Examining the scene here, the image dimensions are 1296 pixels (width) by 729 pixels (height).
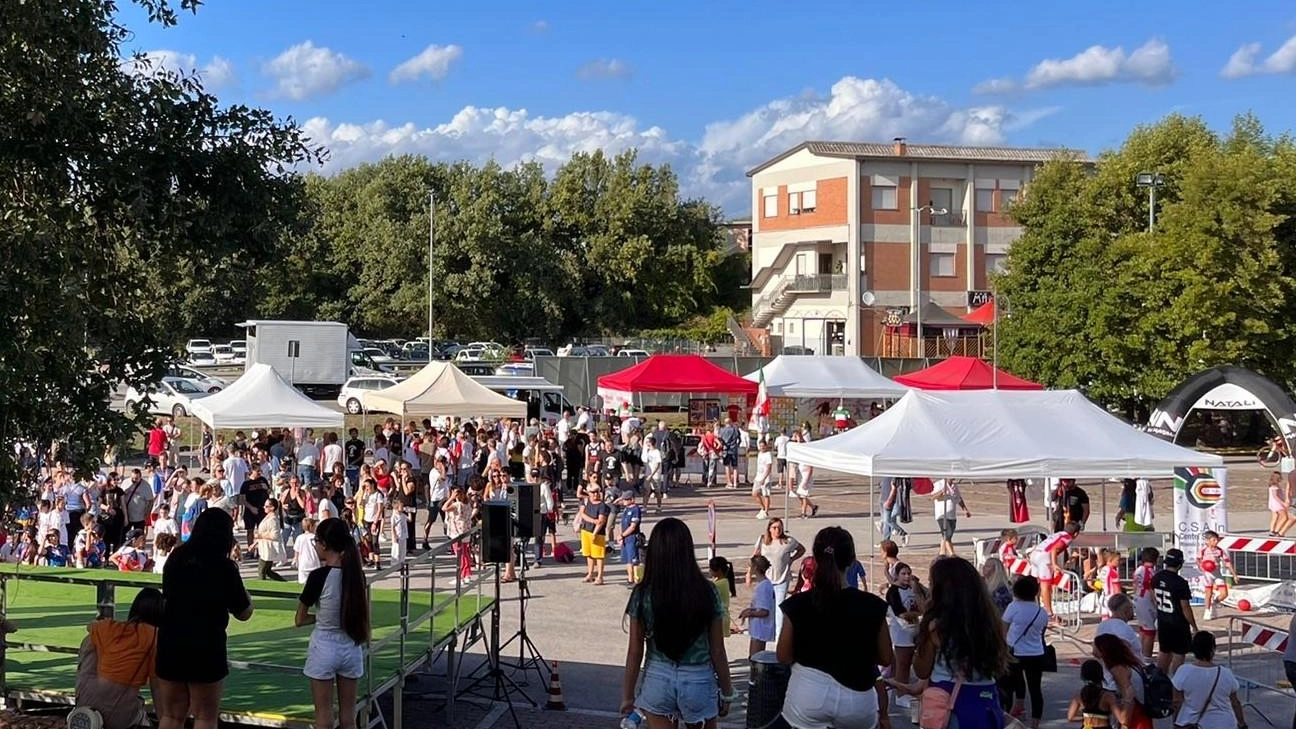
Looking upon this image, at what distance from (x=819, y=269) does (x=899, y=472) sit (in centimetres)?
4429

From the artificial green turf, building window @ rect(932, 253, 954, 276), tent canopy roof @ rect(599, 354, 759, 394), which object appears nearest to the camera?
the artificial green turf

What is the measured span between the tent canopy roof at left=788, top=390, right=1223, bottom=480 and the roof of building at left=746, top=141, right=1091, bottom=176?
133 feet

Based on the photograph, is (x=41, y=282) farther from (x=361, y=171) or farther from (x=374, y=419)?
(x=361, y=171)

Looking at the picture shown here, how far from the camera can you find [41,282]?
24.4 feet

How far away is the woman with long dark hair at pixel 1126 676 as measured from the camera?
8.83m

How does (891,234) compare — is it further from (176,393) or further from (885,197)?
(176,393)

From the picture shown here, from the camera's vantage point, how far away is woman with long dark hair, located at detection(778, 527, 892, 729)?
593cm

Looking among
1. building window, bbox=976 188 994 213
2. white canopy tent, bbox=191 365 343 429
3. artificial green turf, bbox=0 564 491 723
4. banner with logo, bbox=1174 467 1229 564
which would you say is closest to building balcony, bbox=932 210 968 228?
building window, bbox=976 188 994 213

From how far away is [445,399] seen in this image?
2506 cm

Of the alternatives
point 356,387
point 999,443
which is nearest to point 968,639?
point 999,443

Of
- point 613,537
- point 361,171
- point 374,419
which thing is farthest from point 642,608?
point 361,171

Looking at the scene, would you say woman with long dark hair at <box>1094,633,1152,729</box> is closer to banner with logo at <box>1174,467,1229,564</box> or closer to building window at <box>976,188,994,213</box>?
banner with logo at <box>1174,467,1229,564</box>

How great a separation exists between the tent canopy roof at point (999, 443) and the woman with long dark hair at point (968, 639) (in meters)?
9.57

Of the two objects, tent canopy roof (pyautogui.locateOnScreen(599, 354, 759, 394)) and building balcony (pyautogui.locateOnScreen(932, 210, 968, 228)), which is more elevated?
building balcony (pyautogui.locateOnScreen(932, 210, 968, 228))
